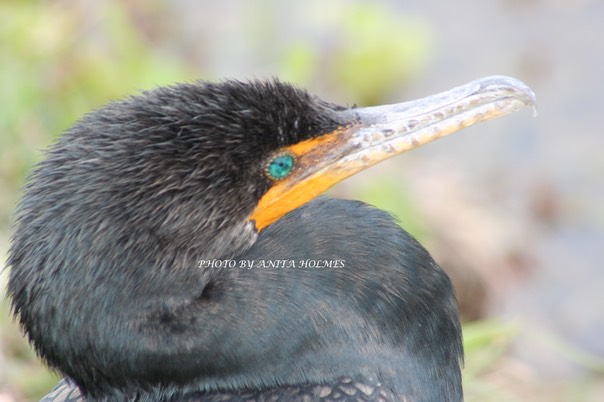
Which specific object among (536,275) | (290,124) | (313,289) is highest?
(290,124)

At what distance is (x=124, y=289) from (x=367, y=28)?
18.1 ft

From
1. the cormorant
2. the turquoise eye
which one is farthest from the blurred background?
the turquoise eye

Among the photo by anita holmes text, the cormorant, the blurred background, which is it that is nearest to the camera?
the cormorant

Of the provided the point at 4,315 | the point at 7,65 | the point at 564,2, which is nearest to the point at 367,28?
the point at 564,2

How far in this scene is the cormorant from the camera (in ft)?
10.1

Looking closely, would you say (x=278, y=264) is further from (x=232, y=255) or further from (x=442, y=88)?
(x=442, y=88)

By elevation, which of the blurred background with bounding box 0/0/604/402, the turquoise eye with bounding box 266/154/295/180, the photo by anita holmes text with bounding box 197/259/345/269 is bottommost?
the blurred background with bounding box 0/0/604/402

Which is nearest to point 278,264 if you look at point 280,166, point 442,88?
point 280,166

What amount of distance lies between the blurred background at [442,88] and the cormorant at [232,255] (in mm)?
1463

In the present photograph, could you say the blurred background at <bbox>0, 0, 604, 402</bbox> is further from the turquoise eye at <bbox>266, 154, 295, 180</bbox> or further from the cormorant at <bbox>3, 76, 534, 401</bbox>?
the turquoise eye at <bbox>266, 154, 295, 180</bbox>

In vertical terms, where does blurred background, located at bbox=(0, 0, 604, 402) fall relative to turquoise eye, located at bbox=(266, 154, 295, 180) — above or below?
below

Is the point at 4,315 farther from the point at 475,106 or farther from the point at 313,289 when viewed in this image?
the point at 475,106

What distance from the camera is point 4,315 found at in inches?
205

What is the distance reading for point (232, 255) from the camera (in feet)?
10.8
